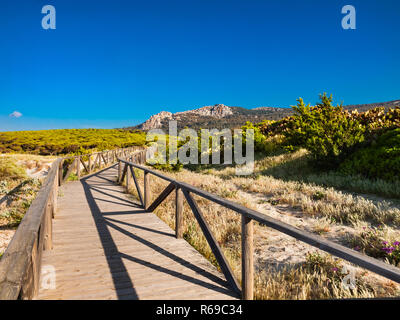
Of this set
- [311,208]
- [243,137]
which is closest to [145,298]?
[311,208]

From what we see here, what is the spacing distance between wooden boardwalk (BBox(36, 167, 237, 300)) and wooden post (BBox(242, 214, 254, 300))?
0.19m

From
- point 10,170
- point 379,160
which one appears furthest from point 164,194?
point 10,170

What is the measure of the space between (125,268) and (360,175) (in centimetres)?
985

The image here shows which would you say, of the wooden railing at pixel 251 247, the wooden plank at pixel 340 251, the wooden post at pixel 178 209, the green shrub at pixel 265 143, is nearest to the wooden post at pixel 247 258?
the wooden railing at pixel 251 247

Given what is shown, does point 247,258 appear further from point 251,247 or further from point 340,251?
point 340,251

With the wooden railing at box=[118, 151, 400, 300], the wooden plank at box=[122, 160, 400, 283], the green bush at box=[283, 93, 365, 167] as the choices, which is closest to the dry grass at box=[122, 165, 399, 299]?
the wooden railing at box=[118, 151, 400, 300]

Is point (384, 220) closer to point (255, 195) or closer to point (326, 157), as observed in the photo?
point (255, 195)

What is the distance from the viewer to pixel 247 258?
2.52m

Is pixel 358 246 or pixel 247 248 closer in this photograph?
pixel 247 248

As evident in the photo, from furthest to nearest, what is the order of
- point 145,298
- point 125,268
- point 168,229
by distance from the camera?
point 168,229, point 125,268, point 145,298

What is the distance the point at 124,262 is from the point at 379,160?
10175mm

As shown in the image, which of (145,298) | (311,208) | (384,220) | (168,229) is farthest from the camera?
(311,208)

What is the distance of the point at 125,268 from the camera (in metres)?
3.15
